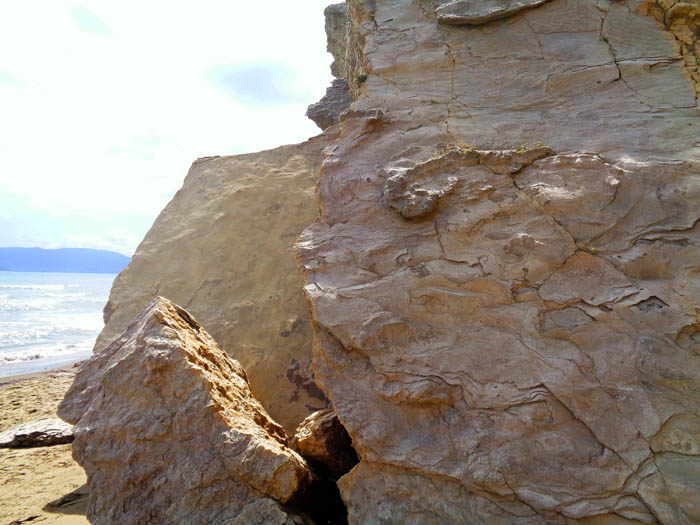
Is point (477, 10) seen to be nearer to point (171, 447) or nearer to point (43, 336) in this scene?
point (171, 447)

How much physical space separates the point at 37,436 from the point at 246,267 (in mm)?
2225

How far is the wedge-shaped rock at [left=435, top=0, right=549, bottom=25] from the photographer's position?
384 centimetres

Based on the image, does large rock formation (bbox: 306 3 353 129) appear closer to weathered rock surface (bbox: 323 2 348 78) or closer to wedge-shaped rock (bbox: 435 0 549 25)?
weathered rock surface (bbox: 323 2 348 78)

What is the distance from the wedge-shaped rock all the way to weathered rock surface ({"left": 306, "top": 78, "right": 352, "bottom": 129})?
2753 millimetres

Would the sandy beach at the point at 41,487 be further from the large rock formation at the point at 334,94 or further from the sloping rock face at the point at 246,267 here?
the large rock formation at the point at 334,94

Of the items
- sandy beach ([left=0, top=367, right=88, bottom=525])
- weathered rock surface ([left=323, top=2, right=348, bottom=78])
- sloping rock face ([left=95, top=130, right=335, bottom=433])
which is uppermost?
weathered rock surface ([left=323, top=2, right=348, bottom=78])

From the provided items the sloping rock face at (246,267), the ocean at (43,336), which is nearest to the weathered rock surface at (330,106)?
the sloping rock face at (246,267)

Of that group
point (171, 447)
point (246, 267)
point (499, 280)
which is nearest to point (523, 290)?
point (499, 280)

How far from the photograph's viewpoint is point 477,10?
3920 mm

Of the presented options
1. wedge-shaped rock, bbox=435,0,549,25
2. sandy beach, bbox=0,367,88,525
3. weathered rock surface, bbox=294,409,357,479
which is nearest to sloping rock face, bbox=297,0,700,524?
weathered rock surface, bbox=294,409,357,479

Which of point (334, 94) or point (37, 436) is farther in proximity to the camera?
point (334, 94)

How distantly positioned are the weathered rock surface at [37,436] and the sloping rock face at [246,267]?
81cm

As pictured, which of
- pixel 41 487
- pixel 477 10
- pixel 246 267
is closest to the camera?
pixel 41 487

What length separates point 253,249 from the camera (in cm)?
429
